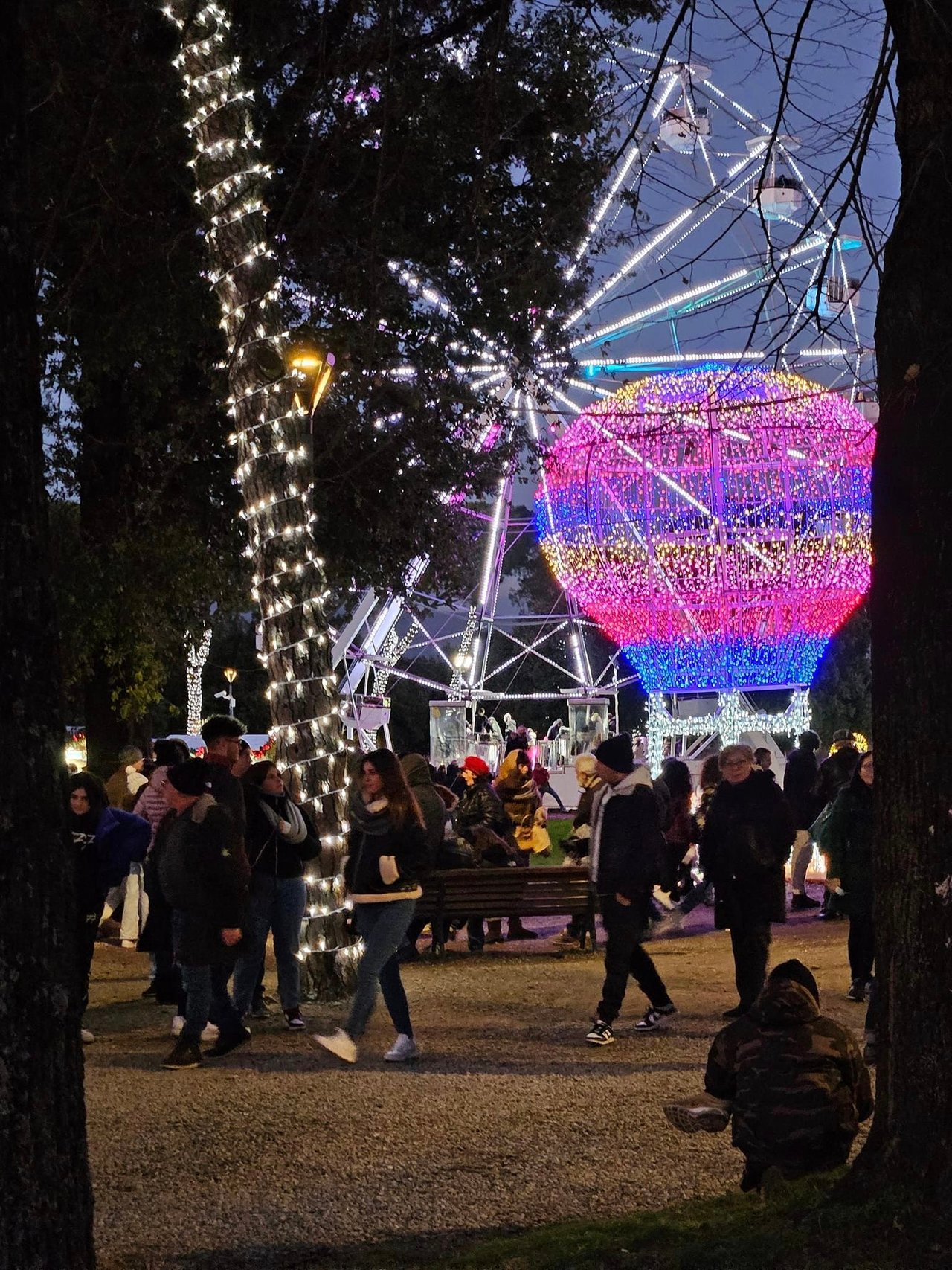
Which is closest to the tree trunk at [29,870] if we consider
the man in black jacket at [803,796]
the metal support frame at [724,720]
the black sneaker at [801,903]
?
the man in black jacket at [803,796]

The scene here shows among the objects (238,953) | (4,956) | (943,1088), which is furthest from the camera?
(238,953)

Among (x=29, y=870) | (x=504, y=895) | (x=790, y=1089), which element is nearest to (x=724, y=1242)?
(x=790, y=1089)

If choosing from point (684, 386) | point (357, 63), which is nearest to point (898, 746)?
point (357, 63)

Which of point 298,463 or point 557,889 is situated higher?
point 298,463

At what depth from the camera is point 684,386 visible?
22.5m

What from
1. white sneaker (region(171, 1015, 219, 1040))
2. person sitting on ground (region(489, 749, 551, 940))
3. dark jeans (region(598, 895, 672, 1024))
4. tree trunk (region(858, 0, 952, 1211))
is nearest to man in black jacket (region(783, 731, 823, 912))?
person sitting on ground (region(489, 749, 551, 940))

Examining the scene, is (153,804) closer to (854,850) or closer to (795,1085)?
(854,850)

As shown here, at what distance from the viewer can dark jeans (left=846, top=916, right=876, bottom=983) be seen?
10234mm

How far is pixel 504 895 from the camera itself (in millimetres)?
14141

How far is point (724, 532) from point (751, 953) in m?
14.7

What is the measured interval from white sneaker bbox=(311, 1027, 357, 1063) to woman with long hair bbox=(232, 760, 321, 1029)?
118cm

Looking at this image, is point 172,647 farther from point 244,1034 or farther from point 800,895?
point 244,1034

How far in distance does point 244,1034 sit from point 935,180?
636cm

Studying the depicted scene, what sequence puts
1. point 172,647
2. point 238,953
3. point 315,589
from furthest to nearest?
point 172,647 → point 315,589 → point 238,953
